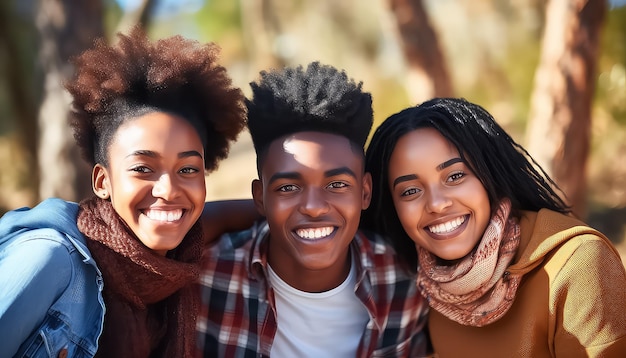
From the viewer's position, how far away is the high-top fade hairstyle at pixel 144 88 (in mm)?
2596

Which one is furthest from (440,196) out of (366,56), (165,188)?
(366,56)

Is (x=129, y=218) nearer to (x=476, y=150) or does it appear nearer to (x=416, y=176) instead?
(x=416, y=176)

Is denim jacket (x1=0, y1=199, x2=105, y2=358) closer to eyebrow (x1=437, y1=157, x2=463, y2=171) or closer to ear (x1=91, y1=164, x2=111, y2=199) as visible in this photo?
ear (x1=91, y1=164, x2=111, y2=199)

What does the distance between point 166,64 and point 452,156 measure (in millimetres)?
1228

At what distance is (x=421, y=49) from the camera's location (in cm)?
568

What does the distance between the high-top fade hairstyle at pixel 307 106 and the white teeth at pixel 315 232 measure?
397mm

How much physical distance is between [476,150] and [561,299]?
2.26 feet

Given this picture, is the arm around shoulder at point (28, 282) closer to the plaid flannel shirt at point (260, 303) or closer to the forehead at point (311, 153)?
the plaid flannel shirt at point (260, 303)

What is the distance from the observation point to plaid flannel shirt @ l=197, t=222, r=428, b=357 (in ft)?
9.78

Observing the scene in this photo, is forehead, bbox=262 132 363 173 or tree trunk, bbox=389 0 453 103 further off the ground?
tree trunk, bbox=389 0 453 103

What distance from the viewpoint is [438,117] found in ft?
9.52

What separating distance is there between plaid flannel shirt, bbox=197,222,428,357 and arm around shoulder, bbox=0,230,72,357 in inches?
31.2

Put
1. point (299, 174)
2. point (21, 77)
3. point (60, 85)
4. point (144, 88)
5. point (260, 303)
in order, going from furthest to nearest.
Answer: point (21, 77)
point (60, 85)
point (260, 303)
point (299, 174)
point (144, 88)

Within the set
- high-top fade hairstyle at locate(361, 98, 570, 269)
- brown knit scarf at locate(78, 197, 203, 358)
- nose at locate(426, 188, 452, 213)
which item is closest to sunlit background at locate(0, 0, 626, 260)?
high-top fade hairstyle at locate(361, 98, 570, 269)
